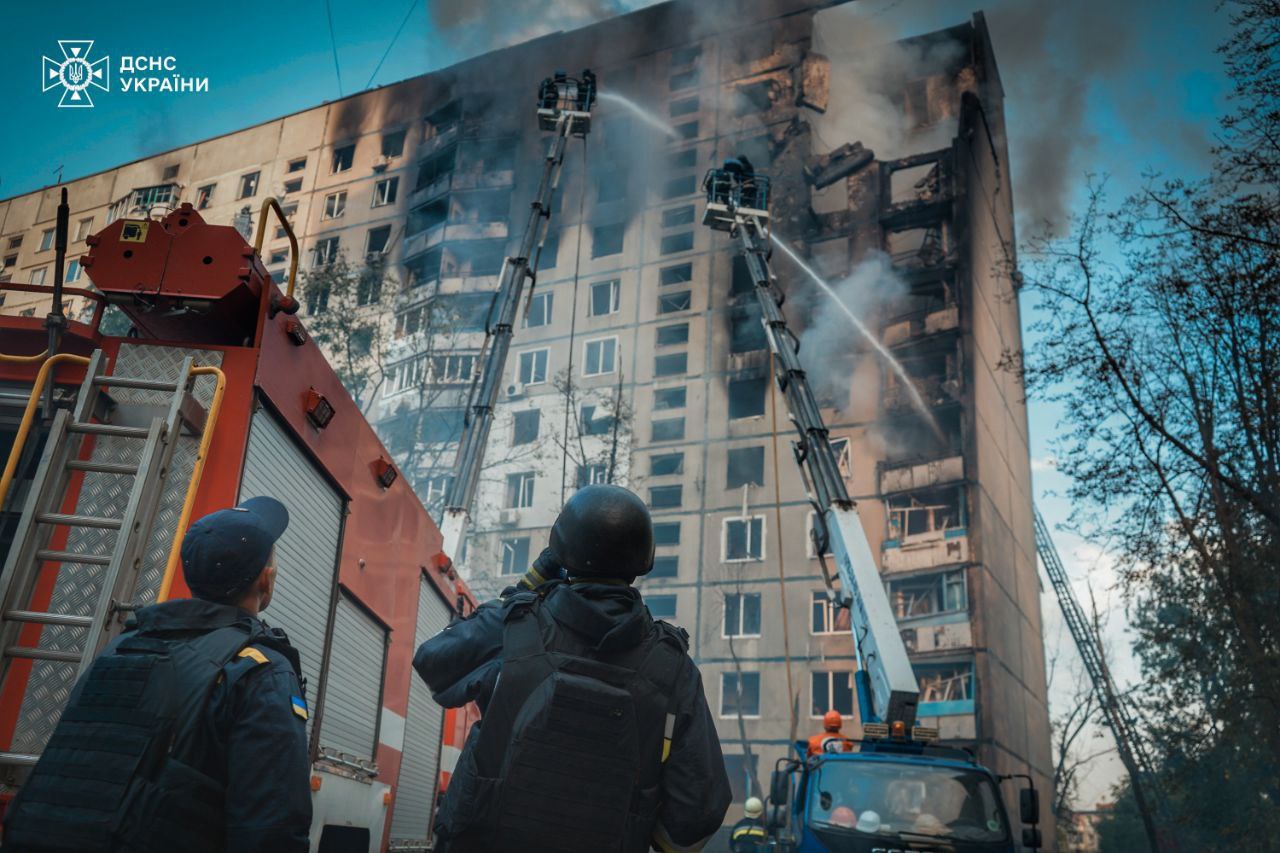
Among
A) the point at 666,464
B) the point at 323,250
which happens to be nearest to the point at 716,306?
the point at 666,464

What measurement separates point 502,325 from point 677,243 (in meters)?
28.0

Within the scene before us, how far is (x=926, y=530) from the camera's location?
3088cm

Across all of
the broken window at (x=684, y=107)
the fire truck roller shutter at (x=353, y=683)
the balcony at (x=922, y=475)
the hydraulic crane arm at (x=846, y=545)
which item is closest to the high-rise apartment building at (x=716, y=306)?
the balcony at (x=922, y=475)

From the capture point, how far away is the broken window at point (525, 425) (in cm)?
3762

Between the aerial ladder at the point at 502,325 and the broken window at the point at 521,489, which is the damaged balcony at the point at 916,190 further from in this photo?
the aerial ladder at the point at 502,325

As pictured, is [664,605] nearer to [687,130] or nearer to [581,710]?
[687,130]

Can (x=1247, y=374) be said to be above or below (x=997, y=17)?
below

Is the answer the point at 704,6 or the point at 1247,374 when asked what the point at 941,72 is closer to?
the point at 704,6

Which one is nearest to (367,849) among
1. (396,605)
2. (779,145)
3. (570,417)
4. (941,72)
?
(396,605)

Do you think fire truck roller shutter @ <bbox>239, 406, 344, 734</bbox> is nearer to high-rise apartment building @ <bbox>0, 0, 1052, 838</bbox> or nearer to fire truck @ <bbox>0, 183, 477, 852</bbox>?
fire truck @ <bbox>0, 183, 477, 852</bbox>

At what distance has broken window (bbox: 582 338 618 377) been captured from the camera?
126 feet

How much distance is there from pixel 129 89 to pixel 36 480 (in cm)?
2754

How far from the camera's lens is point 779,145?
A: 39.2 meters

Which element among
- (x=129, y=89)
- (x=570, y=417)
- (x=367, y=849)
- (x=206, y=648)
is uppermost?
(x=129, y=89)
